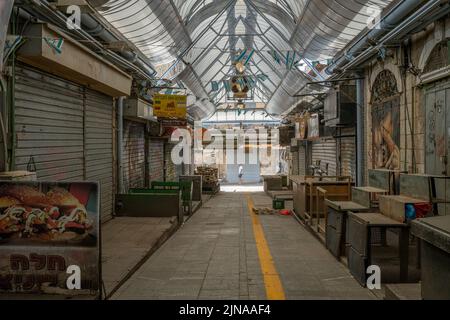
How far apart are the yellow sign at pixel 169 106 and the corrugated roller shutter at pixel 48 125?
14.1 feet

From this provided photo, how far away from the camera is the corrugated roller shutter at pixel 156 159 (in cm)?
2003

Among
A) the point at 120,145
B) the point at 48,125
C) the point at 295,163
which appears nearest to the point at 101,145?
the point at 120,145

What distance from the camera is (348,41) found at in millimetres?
12602

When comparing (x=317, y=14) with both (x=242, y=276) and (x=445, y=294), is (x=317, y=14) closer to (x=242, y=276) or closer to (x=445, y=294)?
(x=242, y=276)

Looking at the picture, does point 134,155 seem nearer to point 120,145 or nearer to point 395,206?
point 120,145

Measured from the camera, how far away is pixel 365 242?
6477mm

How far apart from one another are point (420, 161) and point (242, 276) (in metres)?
5.43

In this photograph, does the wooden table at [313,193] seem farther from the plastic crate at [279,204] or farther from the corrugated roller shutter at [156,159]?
the corrugated roller shutter at [156,159]

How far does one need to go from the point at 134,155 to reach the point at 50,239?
474 inches

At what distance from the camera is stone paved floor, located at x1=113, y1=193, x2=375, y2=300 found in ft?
19.8

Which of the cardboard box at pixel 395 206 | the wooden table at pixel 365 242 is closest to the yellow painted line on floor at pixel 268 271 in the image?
the wooden table at pixel 365 242

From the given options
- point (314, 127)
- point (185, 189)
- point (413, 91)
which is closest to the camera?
point (413, 91)

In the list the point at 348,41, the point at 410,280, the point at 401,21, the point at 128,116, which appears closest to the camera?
the point at 410,280

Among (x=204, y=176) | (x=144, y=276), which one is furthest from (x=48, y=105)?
(x=204, y=176)
